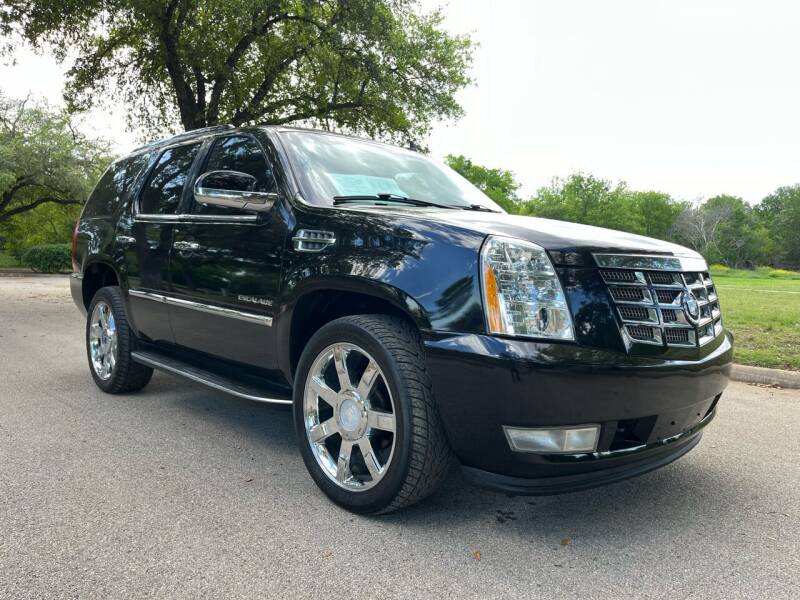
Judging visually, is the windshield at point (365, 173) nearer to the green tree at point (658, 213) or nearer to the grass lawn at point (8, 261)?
the grass lawn at point (8, 261)

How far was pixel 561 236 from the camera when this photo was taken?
2.64m

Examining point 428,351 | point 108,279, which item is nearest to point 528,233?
point 428,351

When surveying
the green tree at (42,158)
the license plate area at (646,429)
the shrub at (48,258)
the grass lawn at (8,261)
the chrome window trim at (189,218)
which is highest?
the green tree at (42,158)

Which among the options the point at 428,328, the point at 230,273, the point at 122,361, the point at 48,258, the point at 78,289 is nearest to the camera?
the point at 428,328

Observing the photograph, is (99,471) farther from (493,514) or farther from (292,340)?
(493,514)

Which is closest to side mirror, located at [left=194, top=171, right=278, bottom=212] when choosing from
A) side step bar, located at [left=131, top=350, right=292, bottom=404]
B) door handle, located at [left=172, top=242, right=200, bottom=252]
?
door handle, located at [left=172, top=242, right=200, bottom=252]

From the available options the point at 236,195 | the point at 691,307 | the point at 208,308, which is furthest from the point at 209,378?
the point at 691,307

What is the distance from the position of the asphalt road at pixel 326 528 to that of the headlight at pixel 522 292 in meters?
0.90

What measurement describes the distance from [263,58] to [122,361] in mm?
12390

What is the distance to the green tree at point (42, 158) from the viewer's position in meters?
29.3

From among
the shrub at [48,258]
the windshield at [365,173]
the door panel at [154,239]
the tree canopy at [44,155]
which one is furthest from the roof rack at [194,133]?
the tree canopy at [44,155]

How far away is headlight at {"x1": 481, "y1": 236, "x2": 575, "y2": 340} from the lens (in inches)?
94.5

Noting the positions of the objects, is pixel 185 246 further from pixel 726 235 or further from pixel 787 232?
pixel 787 232

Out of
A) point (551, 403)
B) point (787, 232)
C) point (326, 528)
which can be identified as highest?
point (787, 232)
